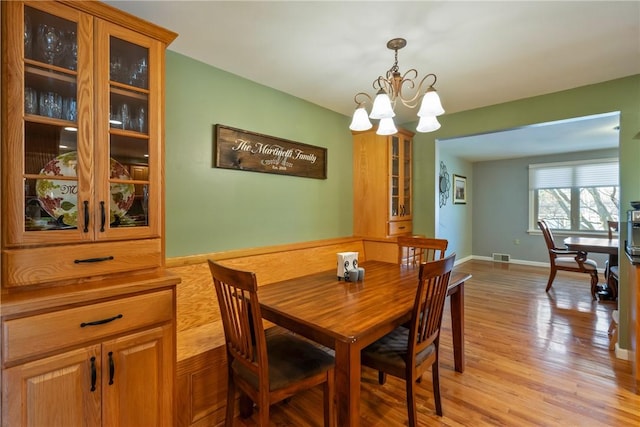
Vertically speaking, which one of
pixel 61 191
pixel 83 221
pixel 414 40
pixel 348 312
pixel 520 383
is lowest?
pixel 520 383

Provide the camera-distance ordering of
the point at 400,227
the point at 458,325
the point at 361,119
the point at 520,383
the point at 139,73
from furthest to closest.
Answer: the point at 400,227
the point at 458,325
the point at 520,383
the point at 361,119
the point at 139,73

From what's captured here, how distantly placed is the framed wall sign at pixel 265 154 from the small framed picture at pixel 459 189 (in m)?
4.16

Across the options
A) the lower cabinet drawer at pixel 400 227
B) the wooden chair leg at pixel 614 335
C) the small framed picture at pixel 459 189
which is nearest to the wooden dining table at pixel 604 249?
the wooden chair leg at pixel 614 335

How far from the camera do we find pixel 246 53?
2078 mm

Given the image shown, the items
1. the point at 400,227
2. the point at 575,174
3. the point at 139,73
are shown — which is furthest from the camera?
Answer: the point at 575,174

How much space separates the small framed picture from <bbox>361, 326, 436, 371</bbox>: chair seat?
5.13 m

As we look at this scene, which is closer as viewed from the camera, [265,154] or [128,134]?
[128,134]

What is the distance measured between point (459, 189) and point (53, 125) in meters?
6.66

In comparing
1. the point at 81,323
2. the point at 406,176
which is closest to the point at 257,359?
the point at 81,323

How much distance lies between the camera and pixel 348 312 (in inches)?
56.8

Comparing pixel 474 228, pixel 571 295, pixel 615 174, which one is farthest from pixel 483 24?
pixel 474 228

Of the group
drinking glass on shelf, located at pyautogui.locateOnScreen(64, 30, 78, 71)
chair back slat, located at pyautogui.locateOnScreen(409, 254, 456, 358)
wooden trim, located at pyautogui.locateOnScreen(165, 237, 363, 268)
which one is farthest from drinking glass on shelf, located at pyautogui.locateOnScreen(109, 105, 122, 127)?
chair back slat, located at pyautogui.locateOnScreen(409, 254, 456, 358)

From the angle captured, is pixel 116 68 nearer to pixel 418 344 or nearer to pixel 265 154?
pixel 265 154

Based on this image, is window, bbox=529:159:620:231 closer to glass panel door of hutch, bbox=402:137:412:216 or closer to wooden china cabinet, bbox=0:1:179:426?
glass panel door of hutch, bbox=402:137:412:216
